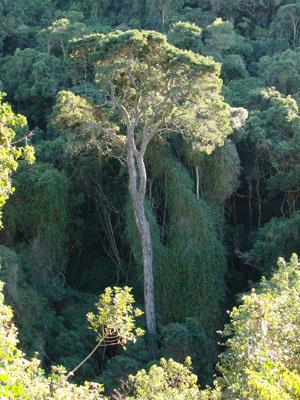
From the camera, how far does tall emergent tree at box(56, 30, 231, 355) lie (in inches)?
469

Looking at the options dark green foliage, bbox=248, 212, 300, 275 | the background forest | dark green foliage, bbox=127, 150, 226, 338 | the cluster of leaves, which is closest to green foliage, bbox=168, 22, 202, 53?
the background forest

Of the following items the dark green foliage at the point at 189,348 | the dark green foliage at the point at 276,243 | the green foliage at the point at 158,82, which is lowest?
the dark green foliage at the point at 189,348

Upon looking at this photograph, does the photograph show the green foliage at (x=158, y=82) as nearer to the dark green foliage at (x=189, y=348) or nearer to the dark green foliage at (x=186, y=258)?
the dark green foliage at (x=186, y=258)

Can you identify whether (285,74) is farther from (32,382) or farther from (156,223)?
(32,382)

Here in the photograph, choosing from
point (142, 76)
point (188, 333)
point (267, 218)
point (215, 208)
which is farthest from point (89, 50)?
point (267, 218)

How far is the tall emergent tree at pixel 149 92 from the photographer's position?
39.1 feet

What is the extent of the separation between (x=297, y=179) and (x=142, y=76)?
5155 mm

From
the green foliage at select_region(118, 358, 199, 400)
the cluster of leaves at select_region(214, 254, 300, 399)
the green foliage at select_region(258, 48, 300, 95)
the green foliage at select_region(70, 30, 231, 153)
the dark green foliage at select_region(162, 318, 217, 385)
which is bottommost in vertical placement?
the dark green foliage at select_region(162, 318, 217, 385)

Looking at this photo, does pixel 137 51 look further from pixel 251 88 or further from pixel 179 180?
pixel 251 88

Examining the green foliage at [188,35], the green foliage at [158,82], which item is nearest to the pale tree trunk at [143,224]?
the green foliage at [158,82]

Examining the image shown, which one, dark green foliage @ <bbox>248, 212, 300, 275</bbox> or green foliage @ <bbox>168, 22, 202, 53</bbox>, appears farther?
green foliage @ <bbox>168, 22, 202, 53</bbox>

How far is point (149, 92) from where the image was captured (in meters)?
12.5

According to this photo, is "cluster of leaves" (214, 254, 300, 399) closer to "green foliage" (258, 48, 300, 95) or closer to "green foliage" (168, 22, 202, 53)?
"green foliage" (168, 22, 202, 53)

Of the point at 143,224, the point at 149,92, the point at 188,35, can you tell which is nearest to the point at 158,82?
the point at 149,92
